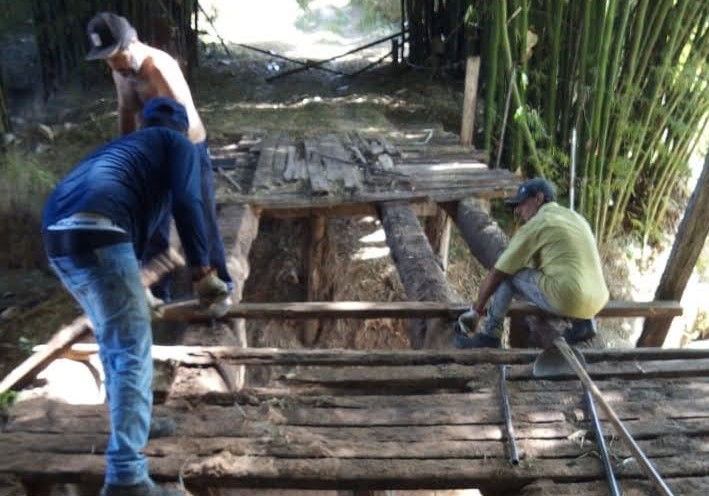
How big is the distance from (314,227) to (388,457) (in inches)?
181

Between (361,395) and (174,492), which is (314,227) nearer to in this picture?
(361,395)

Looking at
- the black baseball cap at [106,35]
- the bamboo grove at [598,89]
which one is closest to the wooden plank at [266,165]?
the black baseball cap at [106,35]

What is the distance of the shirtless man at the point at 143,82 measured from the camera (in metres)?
2.95

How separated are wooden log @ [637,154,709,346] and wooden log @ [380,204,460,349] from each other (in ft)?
5.04

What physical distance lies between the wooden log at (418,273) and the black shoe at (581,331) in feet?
2.16

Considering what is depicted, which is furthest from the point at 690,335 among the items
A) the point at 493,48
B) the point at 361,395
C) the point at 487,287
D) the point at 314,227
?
the point at 361,395

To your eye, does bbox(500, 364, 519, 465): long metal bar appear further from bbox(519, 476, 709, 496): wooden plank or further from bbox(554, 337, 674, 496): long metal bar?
bbox(554, 337, 674, 496): long metal bar

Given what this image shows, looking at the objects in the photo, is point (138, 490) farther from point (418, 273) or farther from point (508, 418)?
point (418, 273)

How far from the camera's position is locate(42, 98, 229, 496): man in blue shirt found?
203 cm

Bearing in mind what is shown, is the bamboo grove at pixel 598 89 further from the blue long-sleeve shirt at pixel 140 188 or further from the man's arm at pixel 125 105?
the blue long-sleeve shirt at pixel 140 188

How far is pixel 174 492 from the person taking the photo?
209cm

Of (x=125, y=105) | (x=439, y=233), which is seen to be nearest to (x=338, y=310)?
(x=125, y=105)

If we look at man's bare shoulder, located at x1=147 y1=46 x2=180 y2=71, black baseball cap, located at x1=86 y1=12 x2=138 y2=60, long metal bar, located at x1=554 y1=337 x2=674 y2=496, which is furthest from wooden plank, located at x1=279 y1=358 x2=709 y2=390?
man's bare shoulder, located at x1=147 y1=46 x2=180 y2=71

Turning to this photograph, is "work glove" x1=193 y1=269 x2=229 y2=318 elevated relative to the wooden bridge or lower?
elevated
